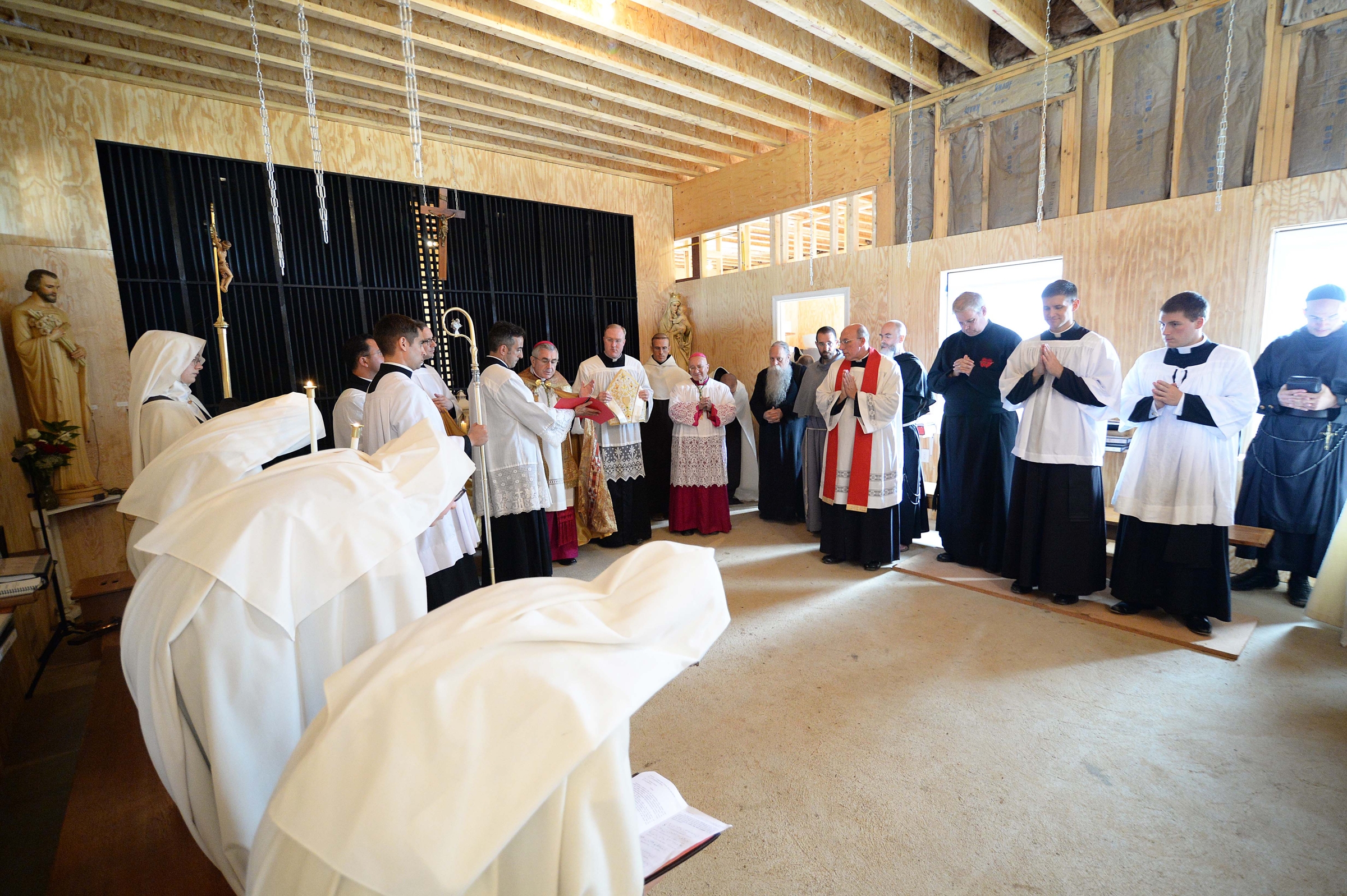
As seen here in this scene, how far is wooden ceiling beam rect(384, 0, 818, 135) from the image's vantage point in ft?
14.4

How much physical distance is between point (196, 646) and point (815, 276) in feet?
21.8

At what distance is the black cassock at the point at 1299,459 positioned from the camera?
380 centimetres

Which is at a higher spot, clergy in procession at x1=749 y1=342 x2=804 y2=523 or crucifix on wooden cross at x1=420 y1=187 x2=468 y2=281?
crucifix on wooden cross at x1=420 y1=187 x2=468 y2=281

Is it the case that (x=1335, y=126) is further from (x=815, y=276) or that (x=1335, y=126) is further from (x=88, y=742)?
(x=88, y=742)

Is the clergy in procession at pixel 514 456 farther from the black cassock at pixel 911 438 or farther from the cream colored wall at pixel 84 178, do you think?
A: the cream colored wall at pixel 84 178

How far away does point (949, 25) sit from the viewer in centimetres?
485

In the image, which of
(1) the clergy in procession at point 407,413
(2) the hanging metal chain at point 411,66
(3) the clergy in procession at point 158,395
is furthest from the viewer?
(2) the hanging metal chain at point 411,66

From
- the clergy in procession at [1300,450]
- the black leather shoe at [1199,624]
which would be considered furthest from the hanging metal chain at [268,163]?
the clergy in procession at [1300,450]

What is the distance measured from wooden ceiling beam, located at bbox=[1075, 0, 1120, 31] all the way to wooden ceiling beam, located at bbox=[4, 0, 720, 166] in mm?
4167

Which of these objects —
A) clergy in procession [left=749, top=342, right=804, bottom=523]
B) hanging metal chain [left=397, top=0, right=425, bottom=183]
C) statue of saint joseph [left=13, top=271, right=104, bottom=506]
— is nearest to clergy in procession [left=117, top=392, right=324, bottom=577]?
hanging metal chain [left=397, top=0, right=425, bottom=183]

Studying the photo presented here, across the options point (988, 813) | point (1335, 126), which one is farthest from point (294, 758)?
point (1335, 126)

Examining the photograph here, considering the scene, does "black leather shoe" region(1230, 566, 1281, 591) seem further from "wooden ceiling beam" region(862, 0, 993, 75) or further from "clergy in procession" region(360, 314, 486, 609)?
"clergy in procession" region(360, 314, 486, 609)

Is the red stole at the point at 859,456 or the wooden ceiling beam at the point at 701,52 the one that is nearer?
the wooden ceiling beam at the point at 701,52

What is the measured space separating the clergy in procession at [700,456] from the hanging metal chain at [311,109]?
10.4 ft
